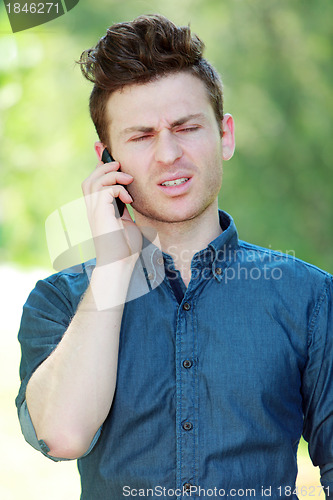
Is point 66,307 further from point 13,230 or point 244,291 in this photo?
point 13,230

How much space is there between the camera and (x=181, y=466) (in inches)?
51.1

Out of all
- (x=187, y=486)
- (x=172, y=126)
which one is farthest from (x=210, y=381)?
(x=172, y=126)

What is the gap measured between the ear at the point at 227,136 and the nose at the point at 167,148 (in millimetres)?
214

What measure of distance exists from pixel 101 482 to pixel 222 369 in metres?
0.36

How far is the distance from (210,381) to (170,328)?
154 millimetres

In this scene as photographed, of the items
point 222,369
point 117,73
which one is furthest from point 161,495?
point 117,73

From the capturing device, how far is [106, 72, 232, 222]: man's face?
1474mm

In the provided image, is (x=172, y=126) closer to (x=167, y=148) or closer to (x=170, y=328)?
(x=167, y=148)

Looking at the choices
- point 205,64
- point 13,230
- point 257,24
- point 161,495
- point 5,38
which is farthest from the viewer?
point 13,230

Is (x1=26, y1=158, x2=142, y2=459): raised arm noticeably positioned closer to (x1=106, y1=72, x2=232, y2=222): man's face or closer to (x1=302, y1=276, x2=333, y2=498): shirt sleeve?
(x1=106, y1=72, x2=232, y2=222): man's face

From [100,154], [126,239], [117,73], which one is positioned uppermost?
[117,73]

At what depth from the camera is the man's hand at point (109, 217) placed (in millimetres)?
1431

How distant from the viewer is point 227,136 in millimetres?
1668

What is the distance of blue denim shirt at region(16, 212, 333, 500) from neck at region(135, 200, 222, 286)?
0.06 m
